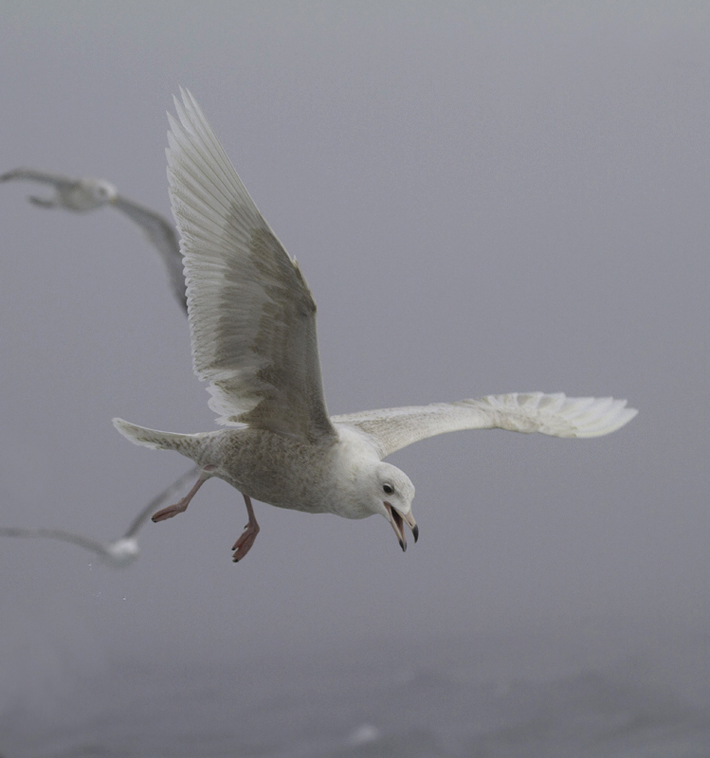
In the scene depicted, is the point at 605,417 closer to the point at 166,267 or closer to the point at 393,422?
the point at 393,422

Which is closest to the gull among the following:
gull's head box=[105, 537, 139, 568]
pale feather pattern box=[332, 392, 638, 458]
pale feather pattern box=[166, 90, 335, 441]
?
pale feather pattern box=[166, 90, 335, 441]

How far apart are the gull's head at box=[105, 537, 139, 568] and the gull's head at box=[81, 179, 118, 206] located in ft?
4.79

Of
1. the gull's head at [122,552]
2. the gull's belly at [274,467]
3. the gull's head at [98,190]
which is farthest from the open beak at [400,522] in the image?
the gull's head at [98,190]

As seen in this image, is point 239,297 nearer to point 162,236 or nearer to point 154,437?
point 162,236

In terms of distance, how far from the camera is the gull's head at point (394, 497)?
4.75 m

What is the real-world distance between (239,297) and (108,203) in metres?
0.77

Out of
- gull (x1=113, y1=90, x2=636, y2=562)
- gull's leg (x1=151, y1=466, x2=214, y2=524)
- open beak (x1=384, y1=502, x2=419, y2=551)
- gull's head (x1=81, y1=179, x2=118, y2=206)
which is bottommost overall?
gull's leg (x1=151, y1=466, x2=214, y2=524)

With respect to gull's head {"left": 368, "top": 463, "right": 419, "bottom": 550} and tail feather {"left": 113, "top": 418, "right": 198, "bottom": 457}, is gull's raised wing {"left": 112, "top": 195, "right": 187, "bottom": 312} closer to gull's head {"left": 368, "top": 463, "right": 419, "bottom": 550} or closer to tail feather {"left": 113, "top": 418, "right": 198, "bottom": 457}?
tail feather {"left": 113, "top": 418, "right": 198, "bottom": 457}

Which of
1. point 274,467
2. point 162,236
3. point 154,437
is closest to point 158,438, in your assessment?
point 154,437

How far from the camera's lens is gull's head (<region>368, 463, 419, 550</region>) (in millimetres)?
4746

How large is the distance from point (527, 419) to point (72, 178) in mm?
3453

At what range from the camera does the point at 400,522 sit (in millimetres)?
4832

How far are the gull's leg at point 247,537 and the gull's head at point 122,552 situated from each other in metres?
1.39

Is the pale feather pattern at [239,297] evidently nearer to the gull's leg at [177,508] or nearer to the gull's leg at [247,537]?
the gull's leg at [177,508]
